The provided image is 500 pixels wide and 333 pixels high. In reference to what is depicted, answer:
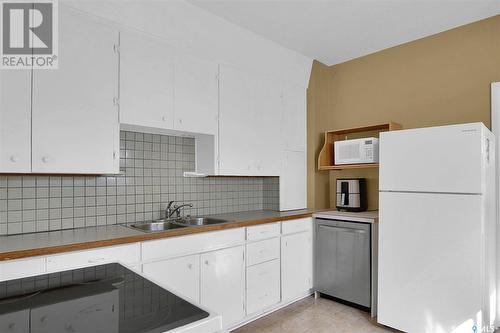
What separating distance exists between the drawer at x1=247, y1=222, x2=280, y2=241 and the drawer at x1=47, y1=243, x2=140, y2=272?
1.04m

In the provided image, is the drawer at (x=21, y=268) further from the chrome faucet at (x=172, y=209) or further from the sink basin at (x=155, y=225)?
the chrome faucet at (x=172, y=209)

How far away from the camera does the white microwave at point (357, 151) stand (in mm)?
3146

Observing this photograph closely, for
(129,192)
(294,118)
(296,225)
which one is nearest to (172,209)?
(129,192)

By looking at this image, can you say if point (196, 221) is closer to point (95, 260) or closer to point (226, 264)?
point (226, 264)

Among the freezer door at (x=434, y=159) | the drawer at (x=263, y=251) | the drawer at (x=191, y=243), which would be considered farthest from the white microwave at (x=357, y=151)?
the drawer at (x=191, y=243)

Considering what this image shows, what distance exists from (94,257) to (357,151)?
2.56m

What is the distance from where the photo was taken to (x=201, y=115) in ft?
9.01

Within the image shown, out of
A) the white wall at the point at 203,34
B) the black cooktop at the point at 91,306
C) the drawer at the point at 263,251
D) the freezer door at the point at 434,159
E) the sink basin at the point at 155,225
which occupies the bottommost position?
the drawer at the point at 263,251

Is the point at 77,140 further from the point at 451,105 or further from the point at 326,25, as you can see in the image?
the point at 451,105

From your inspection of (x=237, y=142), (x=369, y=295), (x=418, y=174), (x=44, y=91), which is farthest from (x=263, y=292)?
(x=44, y=91)

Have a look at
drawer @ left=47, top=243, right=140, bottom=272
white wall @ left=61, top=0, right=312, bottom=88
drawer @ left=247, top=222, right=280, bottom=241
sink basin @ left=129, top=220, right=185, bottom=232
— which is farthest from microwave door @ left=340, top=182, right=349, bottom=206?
drawer @ left=47, top=243, right=140, bottom=272

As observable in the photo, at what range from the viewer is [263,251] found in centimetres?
289

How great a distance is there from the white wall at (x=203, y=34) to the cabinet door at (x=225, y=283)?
1715 mm

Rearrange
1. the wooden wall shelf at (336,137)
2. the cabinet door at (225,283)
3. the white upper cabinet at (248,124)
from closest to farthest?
1. the cabinet door at (225,283)
2. the white upper cabinet at (248,124)
3. the wooden wall shelf at (336,137)
